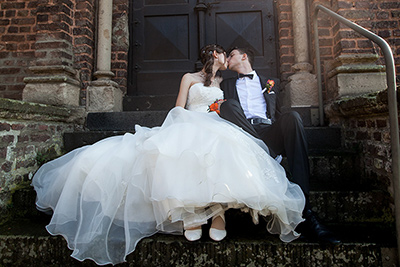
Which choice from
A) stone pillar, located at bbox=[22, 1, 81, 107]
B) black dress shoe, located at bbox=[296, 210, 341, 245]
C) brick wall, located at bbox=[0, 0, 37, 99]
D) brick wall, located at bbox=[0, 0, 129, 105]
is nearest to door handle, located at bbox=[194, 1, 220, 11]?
brick wall, located at bbox=[0, 0, 129, 105]

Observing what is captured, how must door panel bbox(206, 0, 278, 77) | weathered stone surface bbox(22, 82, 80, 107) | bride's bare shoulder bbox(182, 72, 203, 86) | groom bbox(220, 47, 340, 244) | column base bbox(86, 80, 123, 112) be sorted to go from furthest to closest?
door panel bbox(206, 0, 278, 77), column base bbox(86, 80, 123, 112), weathered stone surface bbox(22, 82, 80, 107), bride's bare shoulder bbox(182, 72, 203, 86), groom bbox(220, 47, 340, 244)


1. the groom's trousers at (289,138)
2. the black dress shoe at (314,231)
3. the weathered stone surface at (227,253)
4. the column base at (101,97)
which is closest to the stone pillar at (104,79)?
the column base at (101,97)

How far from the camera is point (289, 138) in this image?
1796 millimetres

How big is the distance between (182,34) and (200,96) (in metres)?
1.83

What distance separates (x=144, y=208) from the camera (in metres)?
1.49

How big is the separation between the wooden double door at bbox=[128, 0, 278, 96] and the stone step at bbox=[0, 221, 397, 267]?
8.46ft

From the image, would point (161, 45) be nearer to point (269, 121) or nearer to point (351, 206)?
point (269, 121)

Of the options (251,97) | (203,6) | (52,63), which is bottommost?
(251,97)

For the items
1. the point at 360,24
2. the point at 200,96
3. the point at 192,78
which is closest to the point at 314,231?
the point at 200,96

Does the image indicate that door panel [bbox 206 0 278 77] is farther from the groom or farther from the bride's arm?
the bride's arm

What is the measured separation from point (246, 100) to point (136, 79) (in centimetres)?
200

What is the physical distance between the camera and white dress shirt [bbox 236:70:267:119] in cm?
243

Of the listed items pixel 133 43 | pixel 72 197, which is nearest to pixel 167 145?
pixel 72 197

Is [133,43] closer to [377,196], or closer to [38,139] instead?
[38,139]
